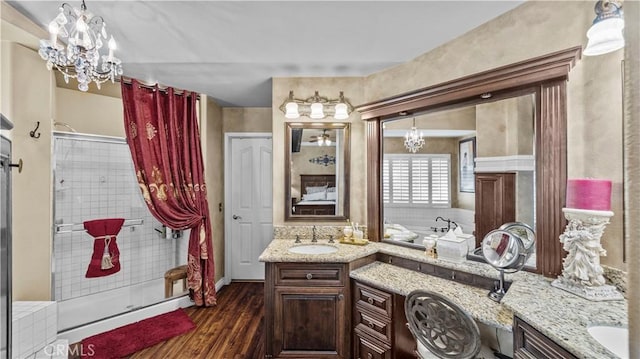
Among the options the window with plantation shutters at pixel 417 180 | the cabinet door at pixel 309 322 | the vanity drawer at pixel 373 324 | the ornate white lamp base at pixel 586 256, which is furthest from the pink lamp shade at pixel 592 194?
the cabinet door at pixel 309 322

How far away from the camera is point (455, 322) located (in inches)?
51.0

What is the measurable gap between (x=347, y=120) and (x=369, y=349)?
2006 mm

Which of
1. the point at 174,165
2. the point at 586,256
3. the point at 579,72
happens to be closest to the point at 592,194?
the point at 586,256

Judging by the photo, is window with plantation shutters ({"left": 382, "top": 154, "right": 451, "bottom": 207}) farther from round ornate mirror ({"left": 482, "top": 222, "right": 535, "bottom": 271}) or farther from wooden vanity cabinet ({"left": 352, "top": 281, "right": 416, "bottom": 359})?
wooden vanity cabinet ({"left": 352, "top": 281, "right": 416, "bottom": 359})

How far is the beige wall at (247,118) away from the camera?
3.87 metres

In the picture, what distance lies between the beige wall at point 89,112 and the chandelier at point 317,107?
1796 mm

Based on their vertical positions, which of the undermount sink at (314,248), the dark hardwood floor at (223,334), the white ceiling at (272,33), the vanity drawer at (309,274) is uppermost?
the white ceiling at (272,33)

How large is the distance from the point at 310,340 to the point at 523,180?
1.89 meters

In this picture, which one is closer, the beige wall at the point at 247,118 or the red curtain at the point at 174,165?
the red curtain at the point at 174,165

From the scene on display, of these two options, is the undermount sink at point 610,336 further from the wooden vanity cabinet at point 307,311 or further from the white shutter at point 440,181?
the wooden vanity cabinet at point 307,311

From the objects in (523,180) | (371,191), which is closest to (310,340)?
(371,191)

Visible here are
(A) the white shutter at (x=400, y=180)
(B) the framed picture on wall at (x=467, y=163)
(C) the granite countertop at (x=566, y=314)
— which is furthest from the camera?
(A) the white shutter at (x=400, y=180)

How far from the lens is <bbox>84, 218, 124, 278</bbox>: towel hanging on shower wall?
8.39ft

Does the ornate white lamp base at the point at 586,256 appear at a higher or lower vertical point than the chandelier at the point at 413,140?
lower
